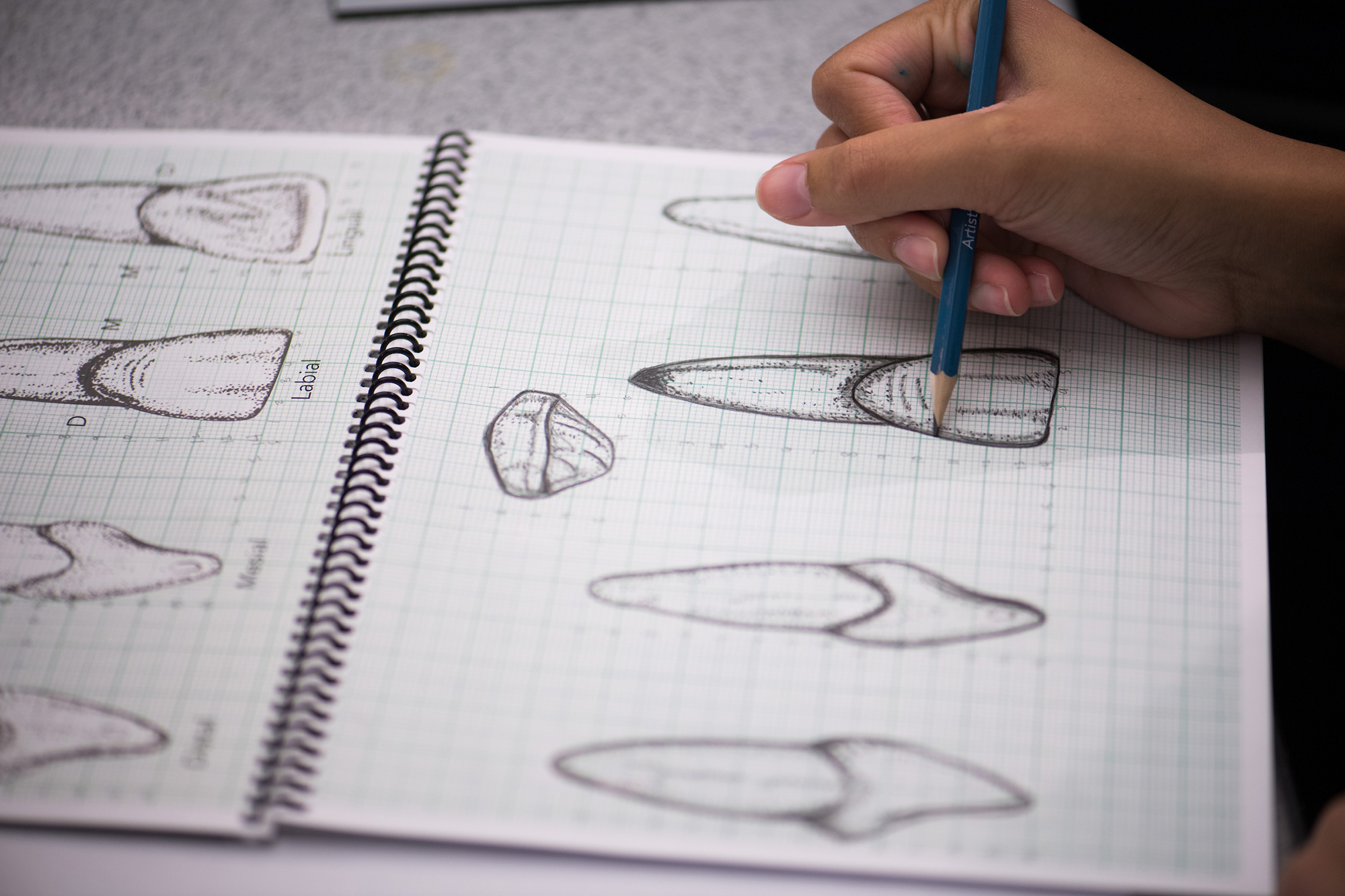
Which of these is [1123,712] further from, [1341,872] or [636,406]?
[636,406]

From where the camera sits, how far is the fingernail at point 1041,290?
57cm

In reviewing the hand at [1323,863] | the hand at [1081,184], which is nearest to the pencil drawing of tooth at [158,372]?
the hand at [1081,184]

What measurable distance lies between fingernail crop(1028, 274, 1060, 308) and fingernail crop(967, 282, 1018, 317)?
19 mm

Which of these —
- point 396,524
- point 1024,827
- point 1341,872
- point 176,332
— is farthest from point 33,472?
point 1341,872

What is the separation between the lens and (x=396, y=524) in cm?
53

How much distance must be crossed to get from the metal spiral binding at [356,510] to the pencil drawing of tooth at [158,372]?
71 mm

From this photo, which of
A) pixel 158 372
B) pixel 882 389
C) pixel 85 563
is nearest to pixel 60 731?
pixel 85 563

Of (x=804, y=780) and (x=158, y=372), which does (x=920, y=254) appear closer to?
(x=804, y=780)

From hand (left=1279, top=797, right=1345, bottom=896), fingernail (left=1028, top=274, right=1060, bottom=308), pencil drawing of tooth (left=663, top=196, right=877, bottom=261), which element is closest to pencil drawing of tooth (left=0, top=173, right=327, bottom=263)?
pencil drawing of tooth (left=663, top=196, right=877, bottom=261)

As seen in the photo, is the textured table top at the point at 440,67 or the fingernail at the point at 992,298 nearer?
the fingernail at the point at 992,298

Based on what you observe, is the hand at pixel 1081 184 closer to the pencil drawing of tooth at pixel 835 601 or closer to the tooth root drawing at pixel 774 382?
the tooth root drawing at pixel 774 382

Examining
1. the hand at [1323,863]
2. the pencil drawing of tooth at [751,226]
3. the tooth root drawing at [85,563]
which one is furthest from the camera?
the pencil drawing of tooth at [751,226]

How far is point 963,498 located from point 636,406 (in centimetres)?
20

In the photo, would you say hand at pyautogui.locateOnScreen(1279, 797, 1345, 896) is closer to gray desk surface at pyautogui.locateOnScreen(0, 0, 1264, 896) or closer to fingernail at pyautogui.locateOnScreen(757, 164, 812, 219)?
fingernail at pyautogui.locateOnScreen(757, 164, 812, 219)
